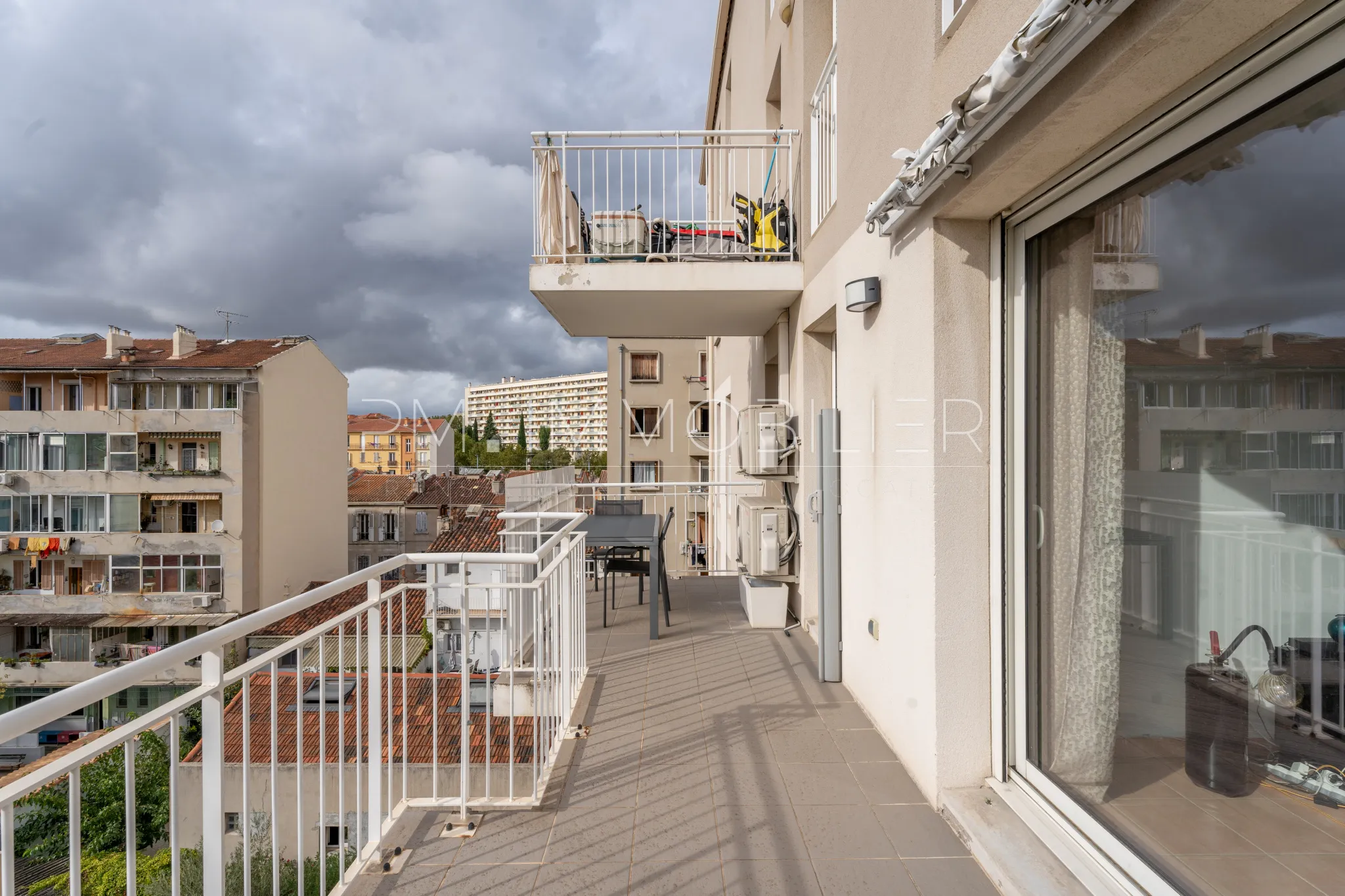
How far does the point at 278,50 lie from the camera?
1177 inches

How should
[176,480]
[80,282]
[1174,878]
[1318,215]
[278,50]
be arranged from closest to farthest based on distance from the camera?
1. [1318,215]
2. [1174,878]
3. [176,480]
4. [278,50]
5. [80,282]

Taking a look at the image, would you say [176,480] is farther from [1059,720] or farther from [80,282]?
[80,282]

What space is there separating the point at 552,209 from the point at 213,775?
4624mm

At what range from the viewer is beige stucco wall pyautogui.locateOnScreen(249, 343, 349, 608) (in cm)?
2566

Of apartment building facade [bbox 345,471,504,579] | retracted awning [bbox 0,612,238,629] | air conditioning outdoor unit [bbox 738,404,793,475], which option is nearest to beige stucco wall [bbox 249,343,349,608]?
retracted awning [bbox 0,612,238,629]

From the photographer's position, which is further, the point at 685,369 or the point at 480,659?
the point at 685,369

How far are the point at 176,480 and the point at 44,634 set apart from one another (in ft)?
26.0

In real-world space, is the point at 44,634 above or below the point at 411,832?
below

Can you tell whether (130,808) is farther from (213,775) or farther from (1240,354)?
(1240,354)

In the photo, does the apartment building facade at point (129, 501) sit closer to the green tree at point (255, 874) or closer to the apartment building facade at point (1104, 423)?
the green tree at point (255, 874)

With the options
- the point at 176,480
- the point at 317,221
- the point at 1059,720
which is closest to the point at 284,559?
the point at 176,480

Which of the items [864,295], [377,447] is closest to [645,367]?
[377,447]

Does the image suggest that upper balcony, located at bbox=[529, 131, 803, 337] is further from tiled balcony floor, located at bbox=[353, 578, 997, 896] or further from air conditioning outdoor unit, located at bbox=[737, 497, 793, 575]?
tiled balcony floor, located at bbox=[353, 578, 997, 896]

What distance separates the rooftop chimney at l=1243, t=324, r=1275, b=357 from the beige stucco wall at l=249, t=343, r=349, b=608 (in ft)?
92.2
